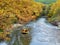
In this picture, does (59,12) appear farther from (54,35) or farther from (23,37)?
(23,37)

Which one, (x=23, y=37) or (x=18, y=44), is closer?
(x=18, y=44)

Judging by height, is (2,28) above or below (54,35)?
above

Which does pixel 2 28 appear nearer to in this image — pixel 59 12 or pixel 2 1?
pixel 2 1

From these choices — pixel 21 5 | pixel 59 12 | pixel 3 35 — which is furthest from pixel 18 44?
pixel 59 12

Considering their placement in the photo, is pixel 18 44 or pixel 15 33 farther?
pixel 15 33

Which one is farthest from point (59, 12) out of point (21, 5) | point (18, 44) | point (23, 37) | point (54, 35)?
point (18, 44)

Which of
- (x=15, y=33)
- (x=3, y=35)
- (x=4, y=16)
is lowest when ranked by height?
(x=15, y=33)

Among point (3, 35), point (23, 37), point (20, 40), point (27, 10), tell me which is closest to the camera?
point (3, 35)

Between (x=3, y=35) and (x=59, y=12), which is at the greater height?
(x=3, y=35)

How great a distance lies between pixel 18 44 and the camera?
19703mm

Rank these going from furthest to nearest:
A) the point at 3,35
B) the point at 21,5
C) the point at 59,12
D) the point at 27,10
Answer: the point at 59,12
the point at 27,10
the point at 21,5
the point at 3,35

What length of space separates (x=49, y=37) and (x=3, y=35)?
5.70 metres

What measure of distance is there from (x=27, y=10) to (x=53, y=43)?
13.0 m

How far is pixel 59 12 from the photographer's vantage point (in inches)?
1442
